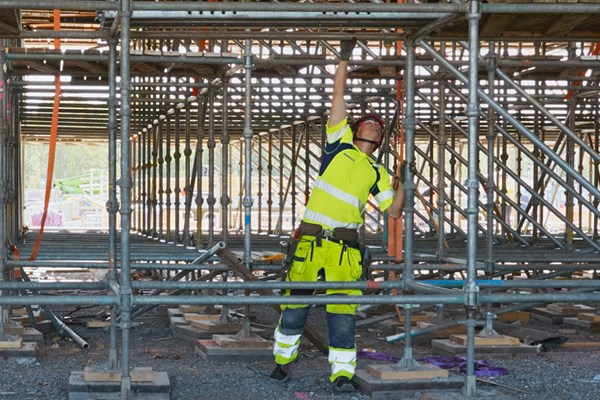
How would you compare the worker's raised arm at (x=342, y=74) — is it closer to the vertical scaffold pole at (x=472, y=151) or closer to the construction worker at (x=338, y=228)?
the construction worker at (x=338, y=228)

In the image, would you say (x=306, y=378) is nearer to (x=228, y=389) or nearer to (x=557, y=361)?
(x=228, y=389)

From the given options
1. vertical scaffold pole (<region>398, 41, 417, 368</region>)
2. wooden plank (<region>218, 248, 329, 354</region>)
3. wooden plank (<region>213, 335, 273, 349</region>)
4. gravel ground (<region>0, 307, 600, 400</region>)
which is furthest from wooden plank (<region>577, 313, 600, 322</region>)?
vertical scaffold pole (<region>398, 41, 417, 368</region>)

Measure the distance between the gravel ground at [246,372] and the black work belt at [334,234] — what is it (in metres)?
1.05

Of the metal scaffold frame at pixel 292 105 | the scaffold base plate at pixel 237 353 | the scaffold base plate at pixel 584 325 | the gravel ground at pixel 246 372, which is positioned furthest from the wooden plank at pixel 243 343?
the scaffold base plate at pixel 584 325

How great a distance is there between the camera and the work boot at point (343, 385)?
750 cm

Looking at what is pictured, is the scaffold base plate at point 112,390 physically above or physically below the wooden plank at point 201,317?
below

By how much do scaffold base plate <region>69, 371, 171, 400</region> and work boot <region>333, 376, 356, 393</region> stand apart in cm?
114

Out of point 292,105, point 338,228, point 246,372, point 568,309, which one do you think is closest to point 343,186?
point 338,228

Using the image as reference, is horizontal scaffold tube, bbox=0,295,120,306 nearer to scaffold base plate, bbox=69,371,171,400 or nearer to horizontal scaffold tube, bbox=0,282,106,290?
horizontal scaffold tube, bbox=0,282,106,290

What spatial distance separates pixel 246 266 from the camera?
29.2 feet

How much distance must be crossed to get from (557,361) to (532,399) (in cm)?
174

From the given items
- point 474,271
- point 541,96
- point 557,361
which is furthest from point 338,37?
point 541,96

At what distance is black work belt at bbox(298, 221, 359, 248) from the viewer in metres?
7.62

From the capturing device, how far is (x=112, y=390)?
718 centimetres
